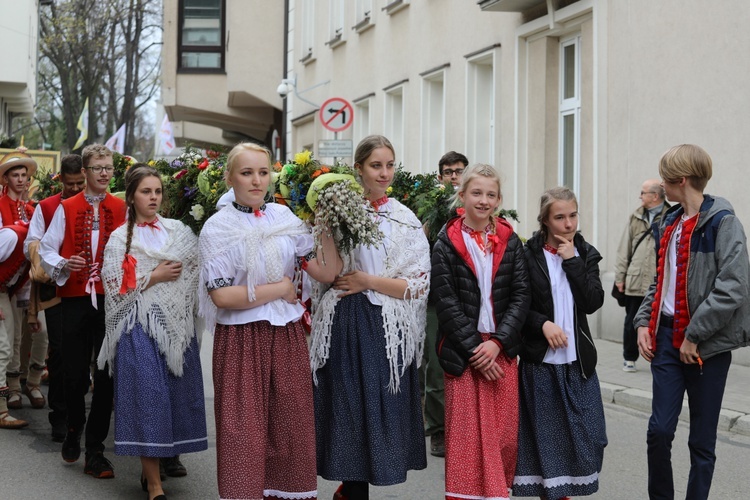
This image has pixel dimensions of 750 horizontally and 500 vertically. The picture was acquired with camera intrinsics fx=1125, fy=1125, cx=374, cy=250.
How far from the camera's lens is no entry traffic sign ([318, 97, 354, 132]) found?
64.7 feet

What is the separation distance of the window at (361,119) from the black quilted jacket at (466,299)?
64.8 feet

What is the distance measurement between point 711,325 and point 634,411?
4.86m

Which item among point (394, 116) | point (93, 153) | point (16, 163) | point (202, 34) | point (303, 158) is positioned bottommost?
point (303, 158)

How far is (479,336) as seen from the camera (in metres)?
5.57

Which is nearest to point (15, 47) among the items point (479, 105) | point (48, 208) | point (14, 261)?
point (479, 105)

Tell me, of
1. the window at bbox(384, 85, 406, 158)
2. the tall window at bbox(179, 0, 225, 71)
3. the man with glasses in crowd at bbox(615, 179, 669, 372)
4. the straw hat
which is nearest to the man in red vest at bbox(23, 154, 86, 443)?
the straw hat

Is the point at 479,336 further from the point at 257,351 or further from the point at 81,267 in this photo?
the point at 81,267

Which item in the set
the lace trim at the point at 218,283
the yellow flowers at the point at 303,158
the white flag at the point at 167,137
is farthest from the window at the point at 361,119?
the lace trim at the point at 218,283

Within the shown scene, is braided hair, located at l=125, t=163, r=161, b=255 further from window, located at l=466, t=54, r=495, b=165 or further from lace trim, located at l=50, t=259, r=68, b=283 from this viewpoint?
window, located at l=466, t=54, r=495, b=165

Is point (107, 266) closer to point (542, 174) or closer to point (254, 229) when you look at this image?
point (254, 229)

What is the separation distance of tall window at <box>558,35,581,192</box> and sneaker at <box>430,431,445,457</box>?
843cm

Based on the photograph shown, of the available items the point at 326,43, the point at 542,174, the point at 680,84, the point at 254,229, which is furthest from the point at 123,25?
the point at 254,229

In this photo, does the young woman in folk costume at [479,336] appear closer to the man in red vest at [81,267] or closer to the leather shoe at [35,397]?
the man in red vest at [81,267]

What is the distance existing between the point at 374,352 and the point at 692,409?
1588mm
